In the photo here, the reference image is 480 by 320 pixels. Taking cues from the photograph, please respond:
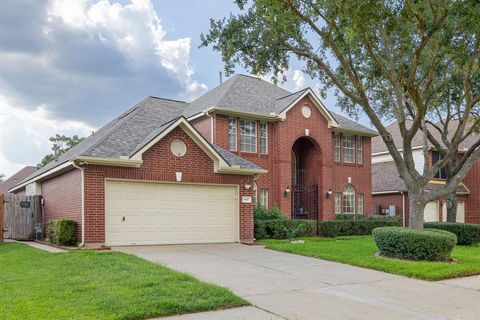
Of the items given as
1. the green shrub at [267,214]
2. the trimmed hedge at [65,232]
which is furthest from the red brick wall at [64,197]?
the green shrub at [267,214]

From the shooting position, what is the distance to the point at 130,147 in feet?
51.6

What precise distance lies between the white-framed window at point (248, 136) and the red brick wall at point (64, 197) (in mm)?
8228

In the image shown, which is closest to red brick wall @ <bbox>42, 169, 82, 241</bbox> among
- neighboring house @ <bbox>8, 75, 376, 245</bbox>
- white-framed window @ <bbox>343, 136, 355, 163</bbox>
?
neighboring house @ <bbox>8, 75, 376, 245</bbox>

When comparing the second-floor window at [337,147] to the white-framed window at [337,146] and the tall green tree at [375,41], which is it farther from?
the tall green tree at [375,41]

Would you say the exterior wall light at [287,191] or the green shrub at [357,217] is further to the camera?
the green shrub at [357,217]

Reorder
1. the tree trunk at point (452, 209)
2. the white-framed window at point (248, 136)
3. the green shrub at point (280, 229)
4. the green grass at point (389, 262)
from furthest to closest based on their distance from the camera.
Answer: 1. the tree trunk at point (452, 209)
2. the white-framed window at point (248, 136)
3. the green shrub at point (280, 229)
4. the green grass at point (389, 262)

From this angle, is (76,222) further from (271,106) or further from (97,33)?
(271,106)

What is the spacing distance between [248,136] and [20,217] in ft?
34.5

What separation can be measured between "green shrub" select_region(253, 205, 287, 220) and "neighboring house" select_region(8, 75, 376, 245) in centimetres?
130

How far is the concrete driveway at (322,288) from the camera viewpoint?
721cm

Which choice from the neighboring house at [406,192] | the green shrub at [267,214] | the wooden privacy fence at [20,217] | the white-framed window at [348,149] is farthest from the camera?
the neighboring house at [406,192]

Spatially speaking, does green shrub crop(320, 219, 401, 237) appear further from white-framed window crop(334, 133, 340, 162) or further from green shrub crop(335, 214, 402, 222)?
white-framed window crop(334, 133, 340, 162)

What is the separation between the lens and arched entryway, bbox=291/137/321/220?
78.8ft

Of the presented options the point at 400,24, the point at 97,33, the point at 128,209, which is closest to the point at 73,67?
the point at 97,33
